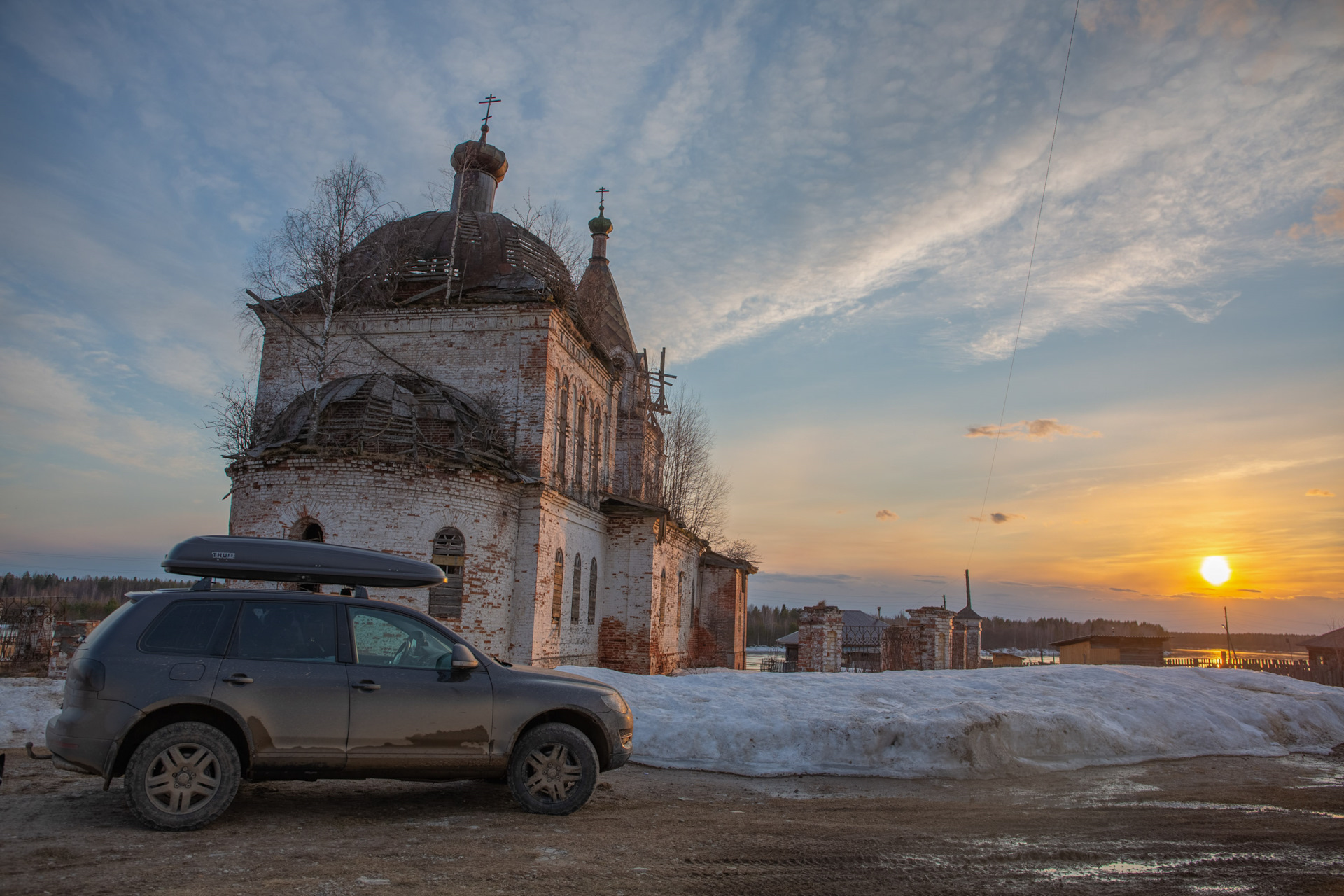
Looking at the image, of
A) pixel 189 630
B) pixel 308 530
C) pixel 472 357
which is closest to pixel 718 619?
pixel 472 357

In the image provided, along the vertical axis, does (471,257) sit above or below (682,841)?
above

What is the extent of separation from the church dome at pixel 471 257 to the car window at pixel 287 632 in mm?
14125

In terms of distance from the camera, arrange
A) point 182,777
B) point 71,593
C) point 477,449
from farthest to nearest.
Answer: point 71,593
point 477,449
point 182,777

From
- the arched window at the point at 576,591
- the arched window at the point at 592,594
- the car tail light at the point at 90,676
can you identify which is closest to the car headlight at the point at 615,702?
the car tail light at the point at 90,676

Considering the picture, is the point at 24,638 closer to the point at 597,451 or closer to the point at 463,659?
the point at 597,451

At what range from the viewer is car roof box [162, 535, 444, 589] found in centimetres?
616

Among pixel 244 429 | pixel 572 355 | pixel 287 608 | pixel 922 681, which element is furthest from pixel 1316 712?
pixel 244 429

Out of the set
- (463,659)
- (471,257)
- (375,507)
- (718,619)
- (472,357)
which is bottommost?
(463,659)

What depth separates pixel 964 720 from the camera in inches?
359

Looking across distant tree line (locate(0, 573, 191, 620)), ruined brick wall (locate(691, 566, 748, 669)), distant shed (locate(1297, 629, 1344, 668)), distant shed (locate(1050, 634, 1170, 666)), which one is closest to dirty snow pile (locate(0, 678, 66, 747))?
distant tree line (locate(0, 573, 191, 620))

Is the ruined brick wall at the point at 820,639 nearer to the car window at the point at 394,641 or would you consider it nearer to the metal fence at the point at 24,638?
the car window at the point at 394,641

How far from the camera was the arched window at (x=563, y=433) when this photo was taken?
66.4 ft

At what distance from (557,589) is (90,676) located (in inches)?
549

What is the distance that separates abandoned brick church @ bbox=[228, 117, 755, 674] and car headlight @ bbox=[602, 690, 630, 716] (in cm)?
1015
